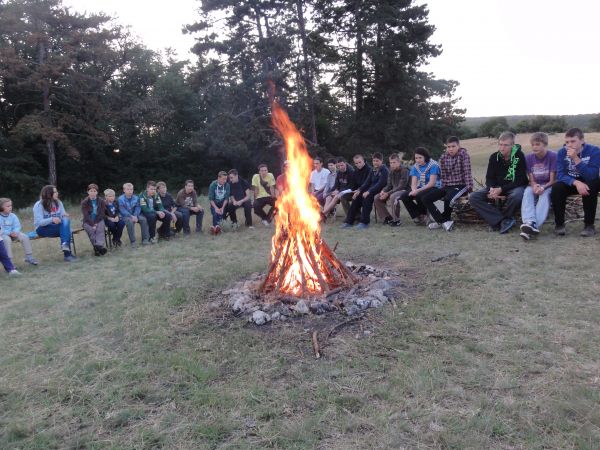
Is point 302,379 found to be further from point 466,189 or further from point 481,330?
point 466,189

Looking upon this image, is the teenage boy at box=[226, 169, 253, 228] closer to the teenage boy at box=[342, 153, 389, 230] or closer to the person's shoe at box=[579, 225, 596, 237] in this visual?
the teenage boy at box=[342, 153, 389, 230]

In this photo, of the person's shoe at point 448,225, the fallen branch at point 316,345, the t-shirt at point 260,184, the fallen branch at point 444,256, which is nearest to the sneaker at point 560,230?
the person's shoe at point 448,225

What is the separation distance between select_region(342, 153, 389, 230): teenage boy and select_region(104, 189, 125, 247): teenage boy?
4.78 m

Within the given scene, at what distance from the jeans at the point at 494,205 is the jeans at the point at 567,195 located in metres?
0.55

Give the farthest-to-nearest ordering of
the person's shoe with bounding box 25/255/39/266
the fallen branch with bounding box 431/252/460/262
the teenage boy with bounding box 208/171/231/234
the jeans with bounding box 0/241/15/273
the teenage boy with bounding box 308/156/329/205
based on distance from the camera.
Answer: the teenage boy with bounding box 308/156/329/205 → the teenage boy with bounding box 208/171/231/234 → the person's shoe with bounding box 25/255/39/266 → the jeans with bounding box 0/241/15/273 → the fallen branch with bounding box 431/252/460/262

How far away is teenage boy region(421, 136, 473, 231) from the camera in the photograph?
845 cm

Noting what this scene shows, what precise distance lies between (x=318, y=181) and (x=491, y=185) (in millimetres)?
4258

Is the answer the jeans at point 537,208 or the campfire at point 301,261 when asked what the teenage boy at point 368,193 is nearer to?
the jeans at point 537,208

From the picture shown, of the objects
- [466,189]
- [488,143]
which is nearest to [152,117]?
[466,189]

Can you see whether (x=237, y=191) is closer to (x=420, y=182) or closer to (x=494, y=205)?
(x=420, y=182)

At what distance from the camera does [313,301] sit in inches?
177

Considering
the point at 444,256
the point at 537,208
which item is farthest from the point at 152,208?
the point at 537,208

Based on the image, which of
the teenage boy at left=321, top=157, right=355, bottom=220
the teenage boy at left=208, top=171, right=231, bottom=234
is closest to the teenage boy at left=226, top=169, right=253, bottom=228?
the teenage boy at left=208, top=171, right=231, bottom=234

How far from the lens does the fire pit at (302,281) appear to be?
441 centimetres
